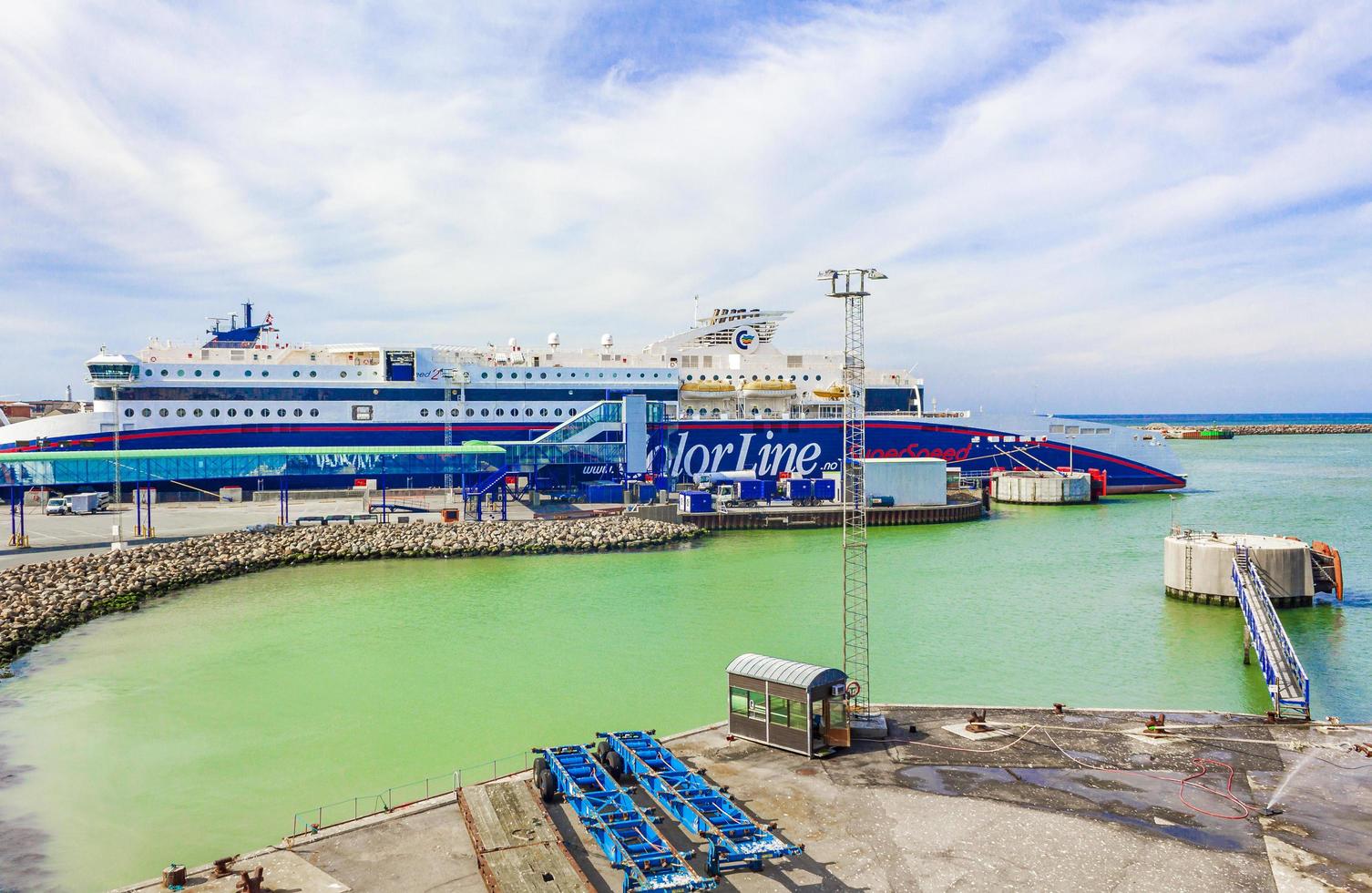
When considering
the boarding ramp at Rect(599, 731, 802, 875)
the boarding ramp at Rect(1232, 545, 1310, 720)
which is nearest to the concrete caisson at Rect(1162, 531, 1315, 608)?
the boarding ramp at Rect(1232, 545, 1310, 720)

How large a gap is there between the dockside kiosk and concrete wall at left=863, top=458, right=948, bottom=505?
30637 mm

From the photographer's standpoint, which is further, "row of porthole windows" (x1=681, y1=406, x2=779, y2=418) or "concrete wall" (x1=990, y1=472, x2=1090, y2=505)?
"concrete wall" (x1=990, y1=472, x2=1090, y2=505)

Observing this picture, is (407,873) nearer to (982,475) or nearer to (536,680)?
(536,680)

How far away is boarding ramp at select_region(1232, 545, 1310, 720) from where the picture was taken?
43.2 feet

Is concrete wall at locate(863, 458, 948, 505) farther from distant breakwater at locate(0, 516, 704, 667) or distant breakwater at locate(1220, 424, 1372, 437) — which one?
distant breakwater at locate(1220, 424, 1372, 437)

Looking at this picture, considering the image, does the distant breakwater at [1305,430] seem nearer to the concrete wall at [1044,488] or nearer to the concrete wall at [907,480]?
the concrete wall at [1044,488]

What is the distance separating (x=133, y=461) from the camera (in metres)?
34.2

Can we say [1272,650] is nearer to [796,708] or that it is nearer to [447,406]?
Result: [796,708]

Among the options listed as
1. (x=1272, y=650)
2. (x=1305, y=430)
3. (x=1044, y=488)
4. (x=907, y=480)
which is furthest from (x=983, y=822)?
(x=1305, y=430)

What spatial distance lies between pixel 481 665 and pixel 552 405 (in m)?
28.5

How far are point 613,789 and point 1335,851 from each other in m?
7.31

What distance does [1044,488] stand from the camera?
49469 mm

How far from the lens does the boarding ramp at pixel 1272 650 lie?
13156 millimetres

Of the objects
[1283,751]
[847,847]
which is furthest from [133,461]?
[1283,751]
